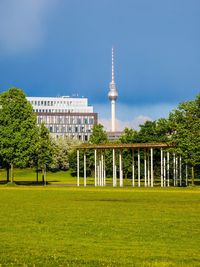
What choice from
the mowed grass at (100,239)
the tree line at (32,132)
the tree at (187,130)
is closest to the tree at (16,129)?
the tree line at (32,132)

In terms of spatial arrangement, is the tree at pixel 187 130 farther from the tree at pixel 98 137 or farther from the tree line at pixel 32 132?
the tree at pixel 98 137

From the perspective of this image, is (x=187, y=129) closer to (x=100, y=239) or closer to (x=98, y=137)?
(x=98, y=137)

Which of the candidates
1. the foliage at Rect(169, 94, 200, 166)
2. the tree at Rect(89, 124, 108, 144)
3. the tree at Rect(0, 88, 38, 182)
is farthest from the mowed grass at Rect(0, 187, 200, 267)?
the tree at Rect(89, 124, 108, 144)

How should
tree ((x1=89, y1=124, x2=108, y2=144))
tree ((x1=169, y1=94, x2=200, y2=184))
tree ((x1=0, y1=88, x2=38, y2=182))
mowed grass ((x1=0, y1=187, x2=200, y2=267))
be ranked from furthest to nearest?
tree ((x1=89, y1=124, x2=108, y2=144))
tree ((x1=0, y1=88, x2=38, y2=182))
tree ((x1=169, y1=94, x2=200, y2=184))
mowed grass ((x1=0, y1=187, x2=200, y2=267))

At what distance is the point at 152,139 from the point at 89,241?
102028 millimetres

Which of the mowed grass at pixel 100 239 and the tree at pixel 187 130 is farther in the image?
the tree at pixel 187 130

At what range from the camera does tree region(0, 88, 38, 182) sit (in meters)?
100

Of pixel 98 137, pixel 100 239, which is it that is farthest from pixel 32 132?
pixel 100 239

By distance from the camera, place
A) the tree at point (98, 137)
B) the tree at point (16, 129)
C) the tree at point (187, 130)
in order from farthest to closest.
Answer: the tree at point (98, 137) → the tree at point (16, 129) → the tree at point (187, 130)

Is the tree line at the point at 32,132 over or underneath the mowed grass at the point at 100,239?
over

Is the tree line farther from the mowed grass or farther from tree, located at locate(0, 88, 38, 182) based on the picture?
the mowed grass

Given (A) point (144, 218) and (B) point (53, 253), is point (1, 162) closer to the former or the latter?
(A) point (144, 218)

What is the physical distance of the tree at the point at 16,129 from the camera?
100 metres

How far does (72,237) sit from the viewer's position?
25.1 metres
